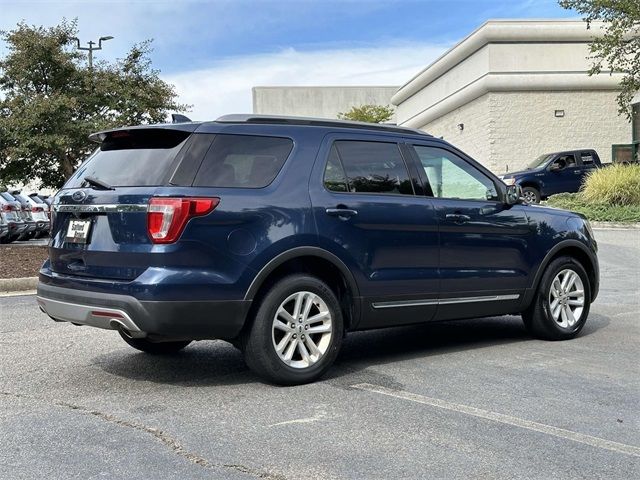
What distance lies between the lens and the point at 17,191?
21.6m

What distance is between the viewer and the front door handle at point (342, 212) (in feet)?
18.1

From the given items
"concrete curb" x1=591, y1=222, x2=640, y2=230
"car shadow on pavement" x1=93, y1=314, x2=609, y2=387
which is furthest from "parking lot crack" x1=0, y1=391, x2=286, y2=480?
"concrete curb" x1=591, y1=222, x2=640, y2=230

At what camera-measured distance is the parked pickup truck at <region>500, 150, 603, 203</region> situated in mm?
25641

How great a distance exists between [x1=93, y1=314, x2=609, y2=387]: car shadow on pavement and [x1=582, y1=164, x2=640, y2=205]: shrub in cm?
1491

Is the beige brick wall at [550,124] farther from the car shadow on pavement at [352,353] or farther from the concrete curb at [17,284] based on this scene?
the car shadow on pavement at [352,353]

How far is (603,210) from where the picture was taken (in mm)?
20797

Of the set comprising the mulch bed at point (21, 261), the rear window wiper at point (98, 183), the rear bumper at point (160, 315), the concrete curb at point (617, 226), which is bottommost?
the mulch bed at point (21, 261)

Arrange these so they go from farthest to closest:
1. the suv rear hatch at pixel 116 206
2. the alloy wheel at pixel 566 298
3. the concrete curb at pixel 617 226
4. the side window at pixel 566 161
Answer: the side window at pixel 566 161 → the concrete curb at pixel 617 226 → the alloy wheel at pixel 566 298 → the suv rear hatch at pixel 116 206

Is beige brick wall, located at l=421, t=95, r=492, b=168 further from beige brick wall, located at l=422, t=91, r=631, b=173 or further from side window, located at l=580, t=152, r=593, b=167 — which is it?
side window, located at l=580, t=152, r=593, b=167

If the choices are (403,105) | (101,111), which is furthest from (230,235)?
(403,105)

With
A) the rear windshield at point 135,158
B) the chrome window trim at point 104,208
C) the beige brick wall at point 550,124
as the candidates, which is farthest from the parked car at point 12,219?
the beige brick wall at point 550,124

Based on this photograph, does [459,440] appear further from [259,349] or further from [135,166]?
[135,166]

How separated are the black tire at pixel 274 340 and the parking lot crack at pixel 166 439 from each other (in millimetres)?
1003

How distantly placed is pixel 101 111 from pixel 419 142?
1143 centimetres
